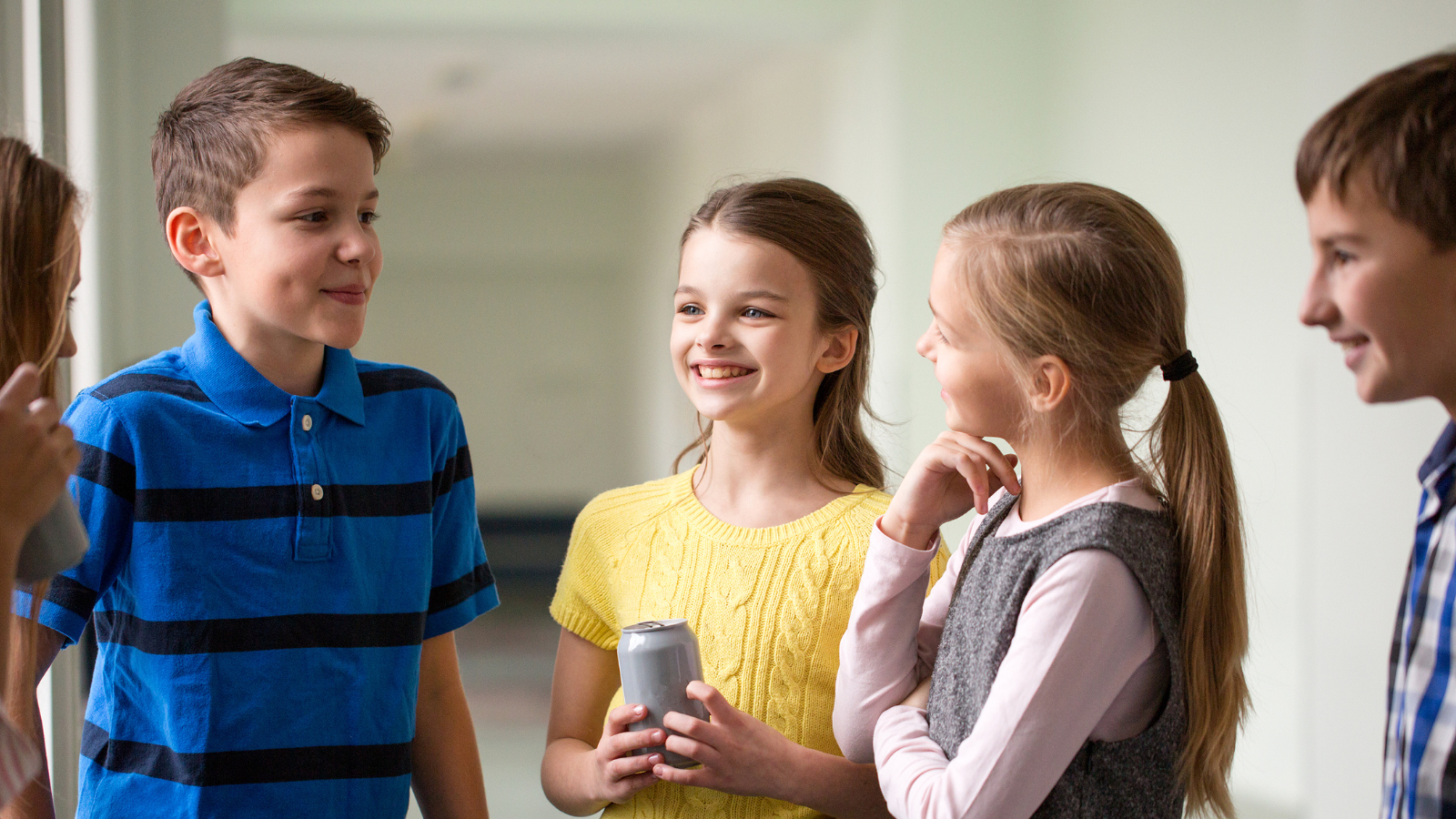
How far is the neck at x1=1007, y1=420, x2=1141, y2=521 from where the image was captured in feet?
2.64

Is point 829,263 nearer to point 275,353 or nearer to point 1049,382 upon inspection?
point 1049,382

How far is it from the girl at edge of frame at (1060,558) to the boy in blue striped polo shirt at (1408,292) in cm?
12

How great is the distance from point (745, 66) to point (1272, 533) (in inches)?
65.0

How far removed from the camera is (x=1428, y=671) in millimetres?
646

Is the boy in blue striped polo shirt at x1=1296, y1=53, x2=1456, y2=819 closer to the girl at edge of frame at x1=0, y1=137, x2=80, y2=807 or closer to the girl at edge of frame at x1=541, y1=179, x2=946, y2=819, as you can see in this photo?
the girl at edge of frame at x1=541, y1=179, x2=946, y2=819

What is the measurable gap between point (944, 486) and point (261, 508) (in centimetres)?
55

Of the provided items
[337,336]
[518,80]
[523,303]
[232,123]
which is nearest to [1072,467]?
[337,336]

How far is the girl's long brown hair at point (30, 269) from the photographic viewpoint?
801 mm

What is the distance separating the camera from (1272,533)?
7.10 ft

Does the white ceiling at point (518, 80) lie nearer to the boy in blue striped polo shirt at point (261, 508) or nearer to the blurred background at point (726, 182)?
the blurred background at point (726, 182)

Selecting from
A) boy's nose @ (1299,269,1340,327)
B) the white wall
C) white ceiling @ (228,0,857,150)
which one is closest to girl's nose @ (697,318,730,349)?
boy's nose @ (1299,269,1340,327)

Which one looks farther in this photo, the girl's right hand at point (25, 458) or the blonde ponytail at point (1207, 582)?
the blonde ponytail at point (1207, 582)

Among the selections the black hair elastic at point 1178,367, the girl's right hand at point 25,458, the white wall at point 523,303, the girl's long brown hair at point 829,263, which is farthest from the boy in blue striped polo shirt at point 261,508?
the white wall at point 523,303

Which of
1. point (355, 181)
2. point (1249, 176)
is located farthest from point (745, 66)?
point (355, 181)
